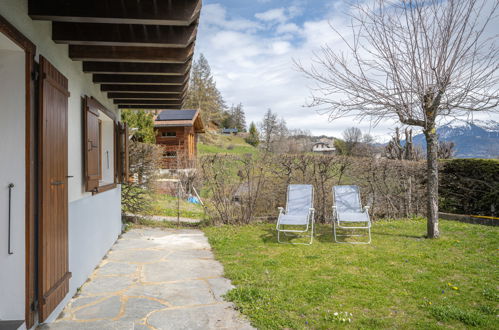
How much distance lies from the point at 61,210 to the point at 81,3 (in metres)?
1.78

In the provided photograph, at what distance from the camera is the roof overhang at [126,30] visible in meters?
2.74

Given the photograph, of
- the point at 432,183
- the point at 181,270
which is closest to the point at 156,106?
the point at 181,270

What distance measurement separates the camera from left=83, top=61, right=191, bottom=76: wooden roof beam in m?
4.29

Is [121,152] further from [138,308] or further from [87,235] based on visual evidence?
[138,308]

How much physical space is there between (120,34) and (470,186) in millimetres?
8664

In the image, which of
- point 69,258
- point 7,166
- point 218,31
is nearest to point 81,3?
point 7,166

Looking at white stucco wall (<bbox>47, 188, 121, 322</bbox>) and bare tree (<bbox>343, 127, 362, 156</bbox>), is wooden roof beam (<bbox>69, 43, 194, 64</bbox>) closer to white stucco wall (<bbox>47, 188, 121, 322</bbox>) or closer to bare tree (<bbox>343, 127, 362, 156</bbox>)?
white stucco wall (<bbox>47, 188, 121, 322</bbox>)

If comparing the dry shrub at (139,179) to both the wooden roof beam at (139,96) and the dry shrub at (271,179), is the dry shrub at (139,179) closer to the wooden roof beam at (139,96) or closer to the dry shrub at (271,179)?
the dry shrub at (271,179)

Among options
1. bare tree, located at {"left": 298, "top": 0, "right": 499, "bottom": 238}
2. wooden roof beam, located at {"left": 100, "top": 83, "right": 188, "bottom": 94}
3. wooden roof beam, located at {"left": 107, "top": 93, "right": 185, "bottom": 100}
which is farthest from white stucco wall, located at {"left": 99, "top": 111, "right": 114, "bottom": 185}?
bare tree, located at {"left": 298, "top": 0, "right": 499, "bottom": 238}

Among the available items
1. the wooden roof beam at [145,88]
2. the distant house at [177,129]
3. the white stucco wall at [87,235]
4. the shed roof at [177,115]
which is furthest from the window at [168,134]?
the wooden roof beam at [145,88]

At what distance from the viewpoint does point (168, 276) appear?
4.46 metres

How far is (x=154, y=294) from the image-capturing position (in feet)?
12.6

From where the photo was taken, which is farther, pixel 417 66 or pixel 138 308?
pixel 417 66

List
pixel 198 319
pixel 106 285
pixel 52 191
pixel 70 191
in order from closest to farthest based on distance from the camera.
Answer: pixel 52 191 < pixel 198 319 < pixel 70 191 < pixel 106 285
